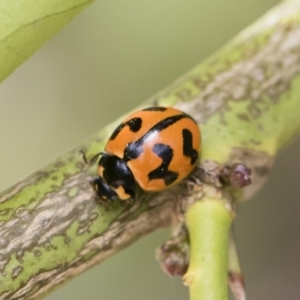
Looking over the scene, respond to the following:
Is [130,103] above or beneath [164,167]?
above

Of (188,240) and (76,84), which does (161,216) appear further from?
(76,84)

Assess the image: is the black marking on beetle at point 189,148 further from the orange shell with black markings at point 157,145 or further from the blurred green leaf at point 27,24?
the blurred green leaf at point 27,24

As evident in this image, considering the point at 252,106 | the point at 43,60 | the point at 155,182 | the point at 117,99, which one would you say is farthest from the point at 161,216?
the point at 43,60

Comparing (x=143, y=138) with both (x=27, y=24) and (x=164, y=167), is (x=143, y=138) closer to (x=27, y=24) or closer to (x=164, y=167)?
(x=164, y=167)

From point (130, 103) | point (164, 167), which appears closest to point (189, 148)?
point (164, 167)

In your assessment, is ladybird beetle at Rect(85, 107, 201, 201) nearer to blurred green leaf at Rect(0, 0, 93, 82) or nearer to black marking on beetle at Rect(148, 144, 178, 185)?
black marking on beetle at Rect(148, 144, 178, 185)

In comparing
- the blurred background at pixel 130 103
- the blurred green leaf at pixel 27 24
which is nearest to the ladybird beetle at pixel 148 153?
the blurred green leaf at pixel 27 24

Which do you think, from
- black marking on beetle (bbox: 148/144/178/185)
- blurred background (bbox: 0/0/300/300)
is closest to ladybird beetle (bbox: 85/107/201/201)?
black marking on beetle (bbox: 148/144/178/185)
